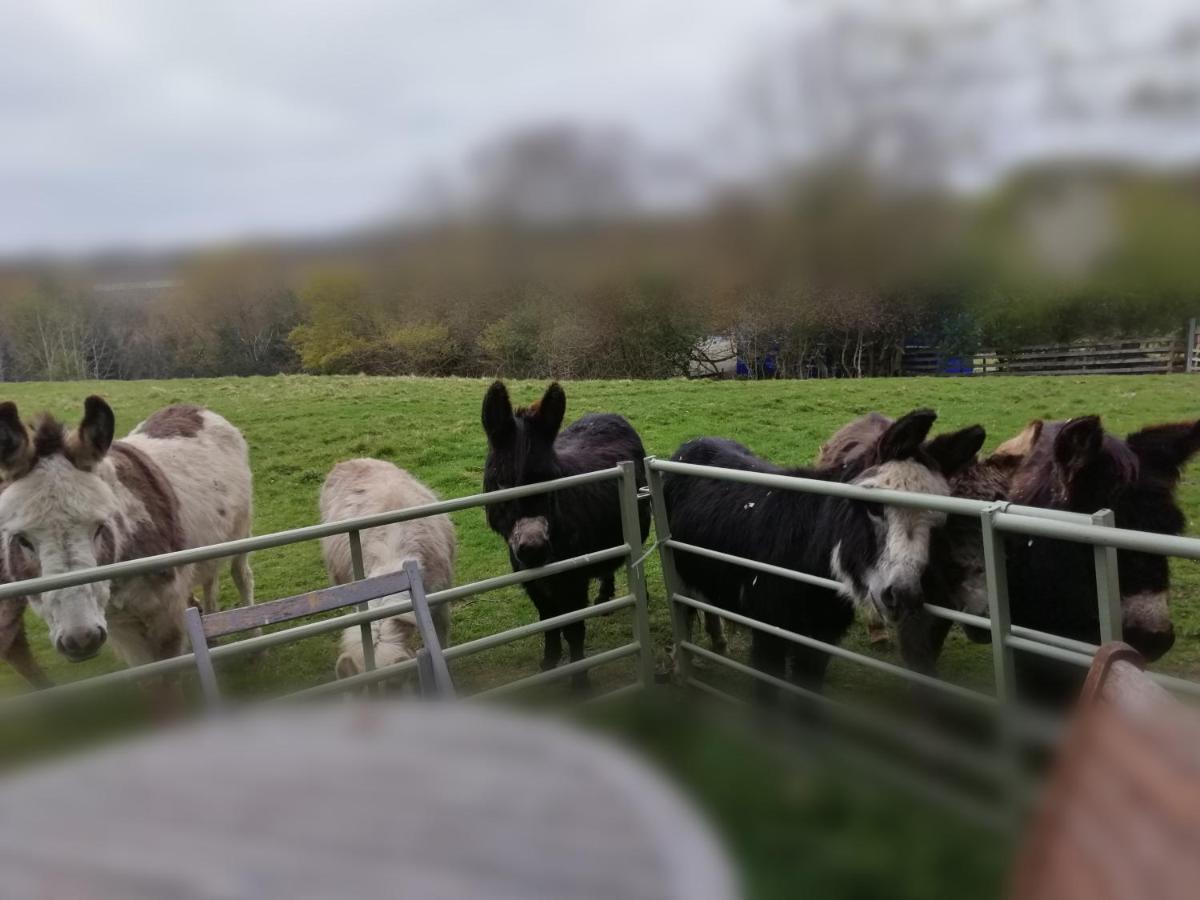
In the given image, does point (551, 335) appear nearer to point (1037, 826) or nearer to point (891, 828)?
point (891, 828)

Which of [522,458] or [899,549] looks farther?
[522,458]

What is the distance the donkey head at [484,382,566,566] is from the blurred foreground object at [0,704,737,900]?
1510 millimetres

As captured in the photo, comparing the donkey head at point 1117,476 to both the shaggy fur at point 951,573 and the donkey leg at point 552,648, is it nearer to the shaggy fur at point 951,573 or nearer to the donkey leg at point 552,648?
the shaggy fur at point 951,573

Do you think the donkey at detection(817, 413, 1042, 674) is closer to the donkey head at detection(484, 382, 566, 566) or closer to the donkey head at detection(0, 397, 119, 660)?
the donkey head at detection(484, 382, 566, 566)

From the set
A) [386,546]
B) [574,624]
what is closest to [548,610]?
[574,624]

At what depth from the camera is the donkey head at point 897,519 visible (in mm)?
1941

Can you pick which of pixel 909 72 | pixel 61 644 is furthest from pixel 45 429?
pixel 909 72

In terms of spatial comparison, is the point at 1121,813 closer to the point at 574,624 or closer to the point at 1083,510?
the point at 1083,510

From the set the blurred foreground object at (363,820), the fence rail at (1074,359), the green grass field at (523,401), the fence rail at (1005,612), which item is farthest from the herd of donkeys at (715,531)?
the fence rail at (1074,359)

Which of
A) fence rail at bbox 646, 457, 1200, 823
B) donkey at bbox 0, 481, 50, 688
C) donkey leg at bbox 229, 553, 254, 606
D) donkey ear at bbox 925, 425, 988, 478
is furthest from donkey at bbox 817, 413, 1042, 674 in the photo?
donkey leg at bbox 229, 553, 254, 606

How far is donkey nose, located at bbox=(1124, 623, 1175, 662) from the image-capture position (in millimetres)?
1675

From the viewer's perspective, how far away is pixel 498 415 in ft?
9.03

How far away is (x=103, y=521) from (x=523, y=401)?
2134 mm

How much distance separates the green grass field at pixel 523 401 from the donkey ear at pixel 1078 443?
3.30 feet
